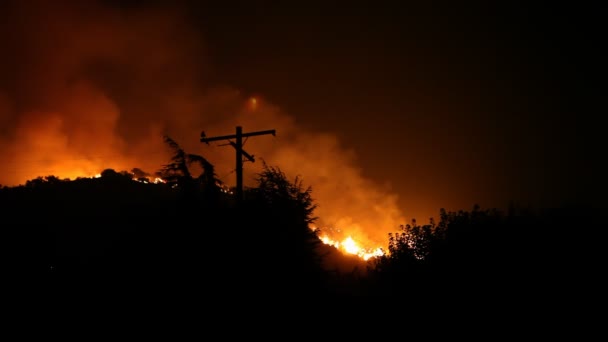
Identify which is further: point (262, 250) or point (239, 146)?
point (239, 146)

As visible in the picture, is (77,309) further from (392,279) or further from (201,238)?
(392,279)

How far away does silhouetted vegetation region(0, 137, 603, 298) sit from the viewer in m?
9.12

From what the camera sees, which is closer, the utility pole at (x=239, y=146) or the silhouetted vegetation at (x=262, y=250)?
the silhouetted vegetation at (x=262, y=250)

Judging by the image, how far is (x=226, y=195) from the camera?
37.7ft

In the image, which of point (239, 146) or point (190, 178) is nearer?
point (190, 178)

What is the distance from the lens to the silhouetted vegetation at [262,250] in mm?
9117

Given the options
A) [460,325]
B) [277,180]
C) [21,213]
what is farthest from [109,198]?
[460,325]

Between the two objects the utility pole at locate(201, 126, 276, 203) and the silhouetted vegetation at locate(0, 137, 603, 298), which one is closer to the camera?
the silhouetted vegetation at locate(0, 137, 603, 298)

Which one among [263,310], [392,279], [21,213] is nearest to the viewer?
[263,310]

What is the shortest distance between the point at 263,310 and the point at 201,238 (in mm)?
2288

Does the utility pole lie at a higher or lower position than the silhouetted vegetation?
higher

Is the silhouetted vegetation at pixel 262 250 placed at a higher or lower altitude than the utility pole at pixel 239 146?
lower

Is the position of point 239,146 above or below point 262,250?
above

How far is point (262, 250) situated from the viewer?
32.6 ft
